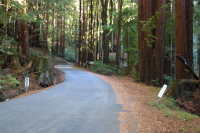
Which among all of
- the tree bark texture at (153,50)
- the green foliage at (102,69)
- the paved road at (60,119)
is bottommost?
the paved road at (60,119)

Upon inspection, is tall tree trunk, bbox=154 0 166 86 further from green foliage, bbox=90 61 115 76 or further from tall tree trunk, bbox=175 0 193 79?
green foliage, bbox=90 61 115 76

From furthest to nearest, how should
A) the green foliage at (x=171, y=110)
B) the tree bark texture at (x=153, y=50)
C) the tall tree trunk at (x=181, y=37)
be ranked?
the tree bark texture at (x=153, y=50) → the tall tree trunk at (x=181, y=37) → the green foliage at (x=171, y=110)

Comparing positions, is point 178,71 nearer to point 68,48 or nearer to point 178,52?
point 178,52

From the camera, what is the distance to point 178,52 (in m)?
11.8

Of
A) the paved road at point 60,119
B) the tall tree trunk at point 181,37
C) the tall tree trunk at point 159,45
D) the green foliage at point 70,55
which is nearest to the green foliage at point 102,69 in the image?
the tall tree trunk at point 159,45

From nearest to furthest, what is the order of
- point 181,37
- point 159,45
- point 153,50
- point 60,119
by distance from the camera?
point 60,119
point 181,37
point 159,45
point 153,50

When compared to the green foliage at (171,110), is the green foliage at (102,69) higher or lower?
higher

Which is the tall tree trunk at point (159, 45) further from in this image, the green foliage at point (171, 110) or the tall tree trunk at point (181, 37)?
the green foliage at point (171, 110)

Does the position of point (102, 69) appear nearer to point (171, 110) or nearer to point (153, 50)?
point (153, 50)

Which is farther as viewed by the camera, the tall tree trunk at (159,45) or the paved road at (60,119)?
the tall tree trunk at (159,45)

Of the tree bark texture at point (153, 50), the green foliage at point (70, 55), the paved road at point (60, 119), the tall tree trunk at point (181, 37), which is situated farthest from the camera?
the green foliage at point (70, 55)

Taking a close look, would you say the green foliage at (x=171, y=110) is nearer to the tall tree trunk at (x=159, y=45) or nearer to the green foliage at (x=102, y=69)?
the tall tree trunk at (x=159, y=45)

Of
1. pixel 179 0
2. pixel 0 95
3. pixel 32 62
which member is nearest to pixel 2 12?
pixel 32 62

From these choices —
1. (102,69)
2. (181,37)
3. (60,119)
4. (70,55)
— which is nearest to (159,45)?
(181,37)
